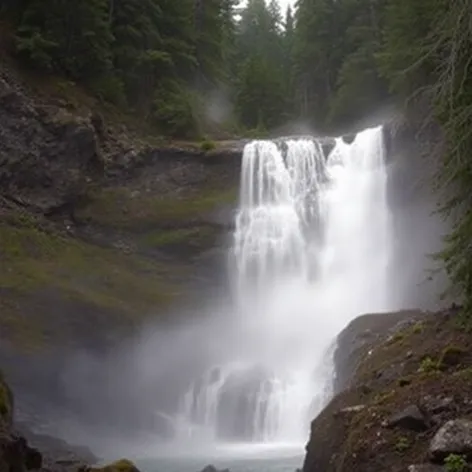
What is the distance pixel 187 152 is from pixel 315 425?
22.8 m

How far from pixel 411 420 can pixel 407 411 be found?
0.70ft

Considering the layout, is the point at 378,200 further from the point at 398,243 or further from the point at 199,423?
the point at 199,423

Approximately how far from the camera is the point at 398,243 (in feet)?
104

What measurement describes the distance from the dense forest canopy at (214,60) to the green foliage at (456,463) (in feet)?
54.8

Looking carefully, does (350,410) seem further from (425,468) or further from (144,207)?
(144,207)

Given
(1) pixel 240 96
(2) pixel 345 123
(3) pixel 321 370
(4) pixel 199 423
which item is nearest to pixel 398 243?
(3) pixel 321 370

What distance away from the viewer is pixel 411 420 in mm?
10336

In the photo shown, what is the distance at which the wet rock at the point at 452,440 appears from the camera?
909 cm

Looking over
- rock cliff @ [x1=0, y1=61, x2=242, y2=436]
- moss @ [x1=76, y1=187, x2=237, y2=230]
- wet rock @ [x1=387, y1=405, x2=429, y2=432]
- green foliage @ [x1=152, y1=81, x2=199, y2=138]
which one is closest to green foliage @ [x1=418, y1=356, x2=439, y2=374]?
wet rock @ [x1=387, y1=405, x2=429, y2=432]

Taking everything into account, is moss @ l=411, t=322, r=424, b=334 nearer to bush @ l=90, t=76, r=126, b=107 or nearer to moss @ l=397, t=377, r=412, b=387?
moss @ l=397, t=377, r=412, b=387

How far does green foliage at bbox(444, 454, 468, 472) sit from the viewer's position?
28.9 feet

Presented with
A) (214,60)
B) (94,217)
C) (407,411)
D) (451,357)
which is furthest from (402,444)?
(214,60)

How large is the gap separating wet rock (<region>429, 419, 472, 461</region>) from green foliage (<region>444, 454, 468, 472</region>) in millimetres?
131

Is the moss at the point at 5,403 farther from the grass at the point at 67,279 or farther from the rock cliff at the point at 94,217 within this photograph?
the rock cliff at the point at 94,217
